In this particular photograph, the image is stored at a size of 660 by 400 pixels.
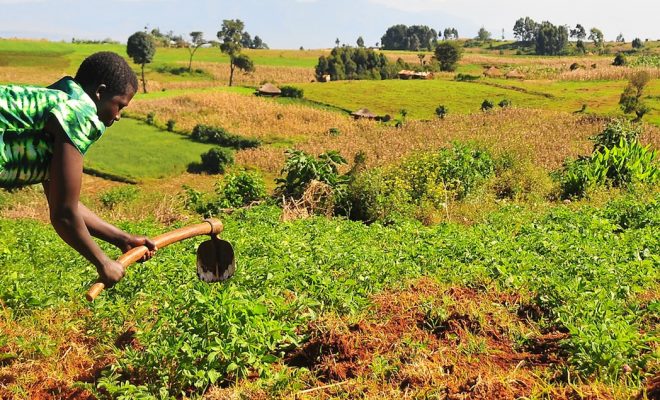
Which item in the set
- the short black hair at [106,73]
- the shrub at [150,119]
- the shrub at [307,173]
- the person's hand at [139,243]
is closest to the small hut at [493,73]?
the shrub at [150,119]

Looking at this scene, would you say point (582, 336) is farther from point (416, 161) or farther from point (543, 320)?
point (416, 161)

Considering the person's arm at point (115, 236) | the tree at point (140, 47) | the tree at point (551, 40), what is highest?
the tree at point (551, 40)

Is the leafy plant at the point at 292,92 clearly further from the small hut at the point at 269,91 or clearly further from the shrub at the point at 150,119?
the shrub at the point at 150,119

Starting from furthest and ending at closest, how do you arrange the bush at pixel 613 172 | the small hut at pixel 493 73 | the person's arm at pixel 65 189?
the small hut at pixel 493 73, the bush at pixel 613 172, the person's arm at pixel 65 189

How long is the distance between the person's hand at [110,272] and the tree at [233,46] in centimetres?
5508

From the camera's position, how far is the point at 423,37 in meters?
142

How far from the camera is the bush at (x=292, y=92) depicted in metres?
44.8

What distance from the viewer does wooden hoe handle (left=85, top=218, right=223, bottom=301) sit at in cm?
283

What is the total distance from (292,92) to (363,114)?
985cm

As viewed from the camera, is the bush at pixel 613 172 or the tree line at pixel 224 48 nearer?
the bush at pixel 613 172

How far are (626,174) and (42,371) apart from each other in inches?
534

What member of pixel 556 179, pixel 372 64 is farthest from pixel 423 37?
pixel 556 179

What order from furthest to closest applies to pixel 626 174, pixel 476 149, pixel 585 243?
pixel 476 149 < pixel 626 174 < pixel 585 243

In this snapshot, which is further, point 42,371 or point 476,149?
point 476,149
